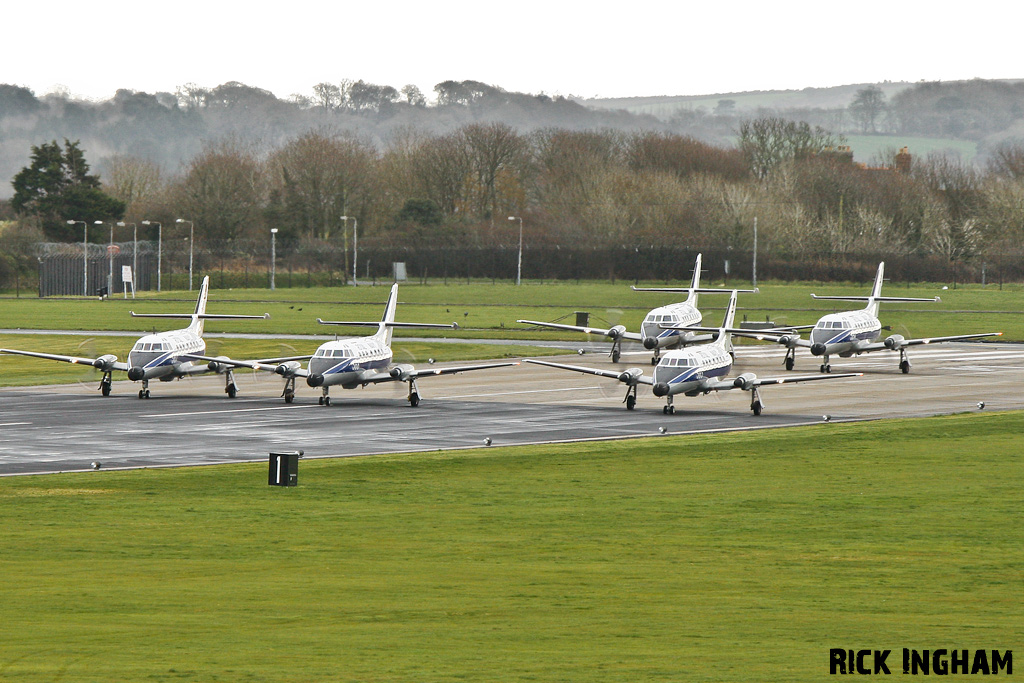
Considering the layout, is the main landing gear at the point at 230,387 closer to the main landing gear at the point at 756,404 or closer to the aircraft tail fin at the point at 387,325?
the aircraft tail fin at the point at 387,325

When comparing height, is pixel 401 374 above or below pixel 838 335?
below

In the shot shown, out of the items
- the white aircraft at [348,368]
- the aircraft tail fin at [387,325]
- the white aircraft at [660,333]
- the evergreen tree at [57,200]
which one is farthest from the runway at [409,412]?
the evergreen tree at [57,200]

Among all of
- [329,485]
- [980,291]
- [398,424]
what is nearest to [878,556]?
[329,485]

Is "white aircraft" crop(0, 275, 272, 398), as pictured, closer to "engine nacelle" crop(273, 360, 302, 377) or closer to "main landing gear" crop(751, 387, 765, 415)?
"engine nacelle" crop(273, 360, 302, 377)

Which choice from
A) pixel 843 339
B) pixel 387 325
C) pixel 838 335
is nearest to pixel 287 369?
pixel 387 325

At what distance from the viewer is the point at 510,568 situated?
2375 cm

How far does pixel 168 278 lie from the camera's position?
177625mm

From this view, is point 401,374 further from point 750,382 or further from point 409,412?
point 750,382

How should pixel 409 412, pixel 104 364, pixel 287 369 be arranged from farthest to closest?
pixel 104 364
pixel 287 369
pixel 409 412

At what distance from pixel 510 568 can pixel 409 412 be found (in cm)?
→ 3406

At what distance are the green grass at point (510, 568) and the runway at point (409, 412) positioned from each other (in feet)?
20.2

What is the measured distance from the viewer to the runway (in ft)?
149

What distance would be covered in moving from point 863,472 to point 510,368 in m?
44.4

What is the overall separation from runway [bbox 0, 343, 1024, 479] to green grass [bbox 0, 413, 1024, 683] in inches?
242
